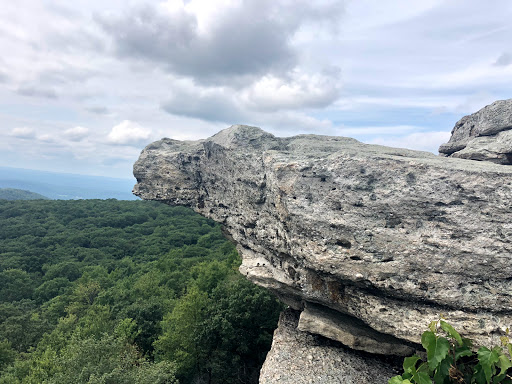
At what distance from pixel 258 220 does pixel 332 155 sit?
3.59 meters

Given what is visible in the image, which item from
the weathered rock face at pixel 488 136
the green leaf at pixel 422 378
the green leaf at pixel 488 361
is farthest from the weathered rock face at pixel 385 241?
the weathered rock face at pixel 488 136

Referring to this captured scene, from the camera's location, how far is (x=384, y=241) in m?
7.33

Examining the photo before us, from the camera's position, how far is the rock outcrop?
665 cm

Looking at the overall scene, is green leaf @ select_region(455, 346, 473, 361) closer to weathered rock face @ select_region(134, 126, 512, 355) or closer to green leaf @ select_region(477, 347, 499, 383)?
green leaf @ select_region(477, 347, 499, 383)

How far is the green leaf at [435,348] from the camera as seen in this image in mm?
5605

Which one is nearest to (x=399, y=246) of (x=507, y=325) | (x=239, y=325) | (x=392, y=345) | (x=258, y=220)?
(x=507, y=325)

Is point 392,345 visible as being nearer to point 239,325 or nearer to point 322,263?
point 322,263

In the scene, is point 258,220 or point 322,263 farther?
point 258,220

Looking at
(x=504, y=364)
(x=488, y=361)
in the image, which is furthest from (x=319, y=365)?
(x=504, y=364)

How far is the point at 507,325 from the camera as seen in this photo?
641 centimetres

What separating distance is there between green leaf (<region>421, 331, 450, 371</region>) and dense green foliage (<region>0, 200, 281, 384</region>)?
1209 cm

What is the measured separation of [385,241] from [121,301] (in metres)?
33.3

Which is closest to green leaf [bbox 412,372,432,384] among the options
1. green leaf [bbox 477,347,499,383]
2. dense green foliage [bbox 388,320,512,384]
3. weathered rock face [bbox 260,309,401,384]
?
dense green foliage [bbox 388,320,512,384]

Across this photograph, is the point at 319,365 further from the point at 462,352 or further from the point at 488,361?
the point at 488,361
